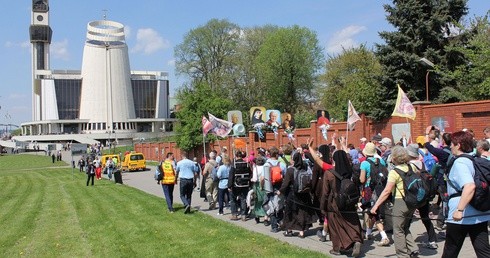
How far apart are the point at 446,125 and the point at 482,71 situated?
4436 millimetres

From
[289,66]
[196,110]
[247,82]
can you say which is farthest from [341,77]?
[196,110]

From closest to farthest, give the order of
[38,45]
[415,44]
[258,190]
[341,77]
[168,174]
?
[258,190] < [168,174] < [415,44] < [341,77] < [38,45]

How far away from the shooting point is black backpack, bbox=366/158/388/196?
29.6 ft

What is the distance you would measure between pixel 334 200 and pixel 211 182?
23.7ft

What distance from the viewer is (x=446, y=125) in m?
18.4

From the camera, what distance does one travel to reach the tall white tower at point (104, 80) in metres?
118

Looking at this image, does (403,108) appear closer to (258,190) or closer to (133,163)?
(258,190)

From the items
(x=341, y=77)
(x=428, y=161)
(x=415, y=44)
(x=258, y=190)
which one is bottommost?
(x=258, y=190)

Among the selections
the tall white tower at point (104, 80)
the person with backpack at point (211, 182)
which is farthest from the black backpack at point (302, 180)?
the tall white tower at point (104, 80)

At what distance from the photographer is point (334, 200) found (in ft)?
26.7

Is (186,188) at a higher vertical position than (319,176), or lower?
lower

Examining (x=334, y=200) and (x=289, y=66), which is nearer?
(x=334, y=200)

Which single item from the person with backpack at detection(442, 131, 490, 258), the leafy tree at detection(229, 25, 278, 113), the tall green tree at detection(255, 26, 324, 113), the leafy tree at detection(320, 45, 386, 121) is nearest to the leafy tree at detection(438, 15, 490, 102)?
the person with backpack at detection(442, 131, 490, 258)

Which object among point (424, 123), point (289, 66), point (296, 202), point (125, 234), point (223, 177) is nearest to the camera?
point (296, 202)
